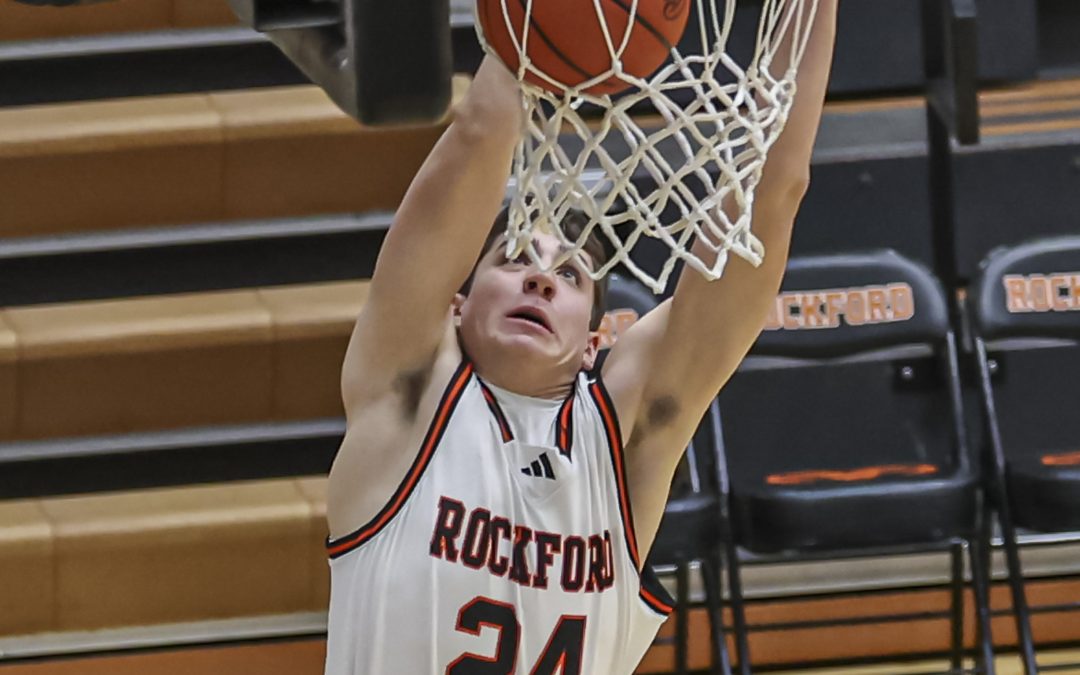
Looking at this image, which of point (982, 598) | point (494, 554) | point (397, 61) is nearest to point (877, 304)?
point (982, 598)

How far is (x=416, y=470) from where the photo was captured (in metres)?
2.52

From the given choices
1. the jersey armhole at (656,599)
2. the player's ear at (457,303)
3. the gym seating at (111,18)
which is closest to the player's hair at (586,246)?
the player's ear at (457,303)

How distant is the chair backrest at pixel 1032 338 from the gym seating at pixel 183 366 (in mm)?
1886

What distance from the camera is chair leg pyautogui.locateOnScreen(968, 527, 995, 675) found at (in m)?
4.47

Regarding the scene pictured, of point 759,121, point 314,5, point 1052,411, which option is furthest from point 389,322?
point 1052,411

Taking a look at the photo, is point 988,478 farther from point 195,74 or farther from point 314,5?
point 314,5

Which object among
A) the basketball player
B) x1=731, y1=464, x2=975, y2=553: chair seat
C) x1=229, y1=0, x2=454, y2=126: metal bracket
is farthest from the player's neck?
x1=731, y1=464, x2=975, y2=553: chair seat

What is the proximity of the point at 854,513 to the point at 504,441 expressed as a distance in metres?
1.93

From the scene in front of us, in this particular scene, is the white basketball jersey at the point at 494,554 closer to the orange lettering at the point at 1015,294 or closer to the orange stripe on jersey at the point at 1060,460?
the orange stripe on jersey at the point at 1060,460

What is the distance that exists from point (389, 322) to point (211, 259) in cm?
274

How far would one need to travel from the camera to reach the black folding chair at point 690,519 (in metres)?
4.19

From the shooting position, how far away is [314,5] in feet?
5.39

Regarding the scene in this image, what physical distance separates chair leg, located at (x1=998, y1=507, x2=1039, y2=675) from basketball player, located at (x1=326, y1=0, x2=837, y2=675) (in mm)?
2050

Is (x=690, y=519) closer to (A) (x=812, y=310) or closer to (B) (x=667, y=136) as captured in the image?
(A) (x=812, y=310)
